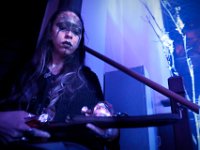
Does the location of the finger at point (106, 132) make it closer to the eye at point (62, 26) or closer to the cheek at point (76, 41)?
the cheek at point (76, 41)

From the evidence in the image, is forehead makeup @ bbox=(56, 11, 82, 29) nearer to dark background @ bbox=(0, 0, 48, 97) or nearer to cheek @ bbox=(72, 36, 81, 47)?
cheek @ bbox=(72, 36, 81, 47)

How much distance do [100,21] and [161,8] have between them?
193 centimetres

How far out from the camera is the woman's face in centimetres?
144

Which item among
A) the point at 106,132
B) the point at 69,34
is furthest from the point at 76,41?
the point at 106,132

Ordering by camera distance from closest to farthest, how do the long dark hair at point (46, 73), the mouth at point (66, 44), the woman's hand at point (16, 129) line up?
the woman's hand at point (16, 129) → the long dark hair at point (46, 73) → the mouth at point (66, 44)

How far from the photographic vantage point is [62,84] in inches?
51.3

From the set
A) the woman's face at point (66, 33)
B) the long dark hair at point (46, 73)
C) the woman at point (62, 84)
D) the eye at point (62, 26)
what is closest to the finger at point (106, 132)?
the woman at point (62, 84)

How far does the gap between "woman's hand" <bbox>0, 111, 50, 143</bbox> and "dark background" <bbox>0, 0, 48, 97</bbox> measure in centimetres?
93

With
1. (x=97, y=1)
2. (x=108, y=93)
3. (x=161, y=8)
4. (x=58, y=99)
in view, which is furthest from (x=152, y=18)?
(x=58, y=99)

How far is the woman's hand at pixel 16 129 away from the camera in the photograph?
0.75 m

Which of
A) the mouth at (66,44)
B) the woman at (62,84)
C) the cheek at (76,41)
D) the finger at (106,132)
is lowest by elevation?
the finger at (106,132)

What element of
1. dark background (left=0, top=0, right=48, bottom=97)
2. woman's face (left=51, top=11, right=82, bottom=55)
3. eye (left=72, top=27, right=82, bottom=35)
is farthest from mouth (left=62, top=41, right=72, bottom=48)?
dark background (left=0, top=0, right=48, bottom=97)

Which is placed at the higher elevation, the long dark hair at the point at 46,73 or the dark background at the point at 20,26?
the dark background at the point at 20,26

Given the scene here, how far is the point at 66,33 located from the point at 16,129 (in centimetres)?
82
